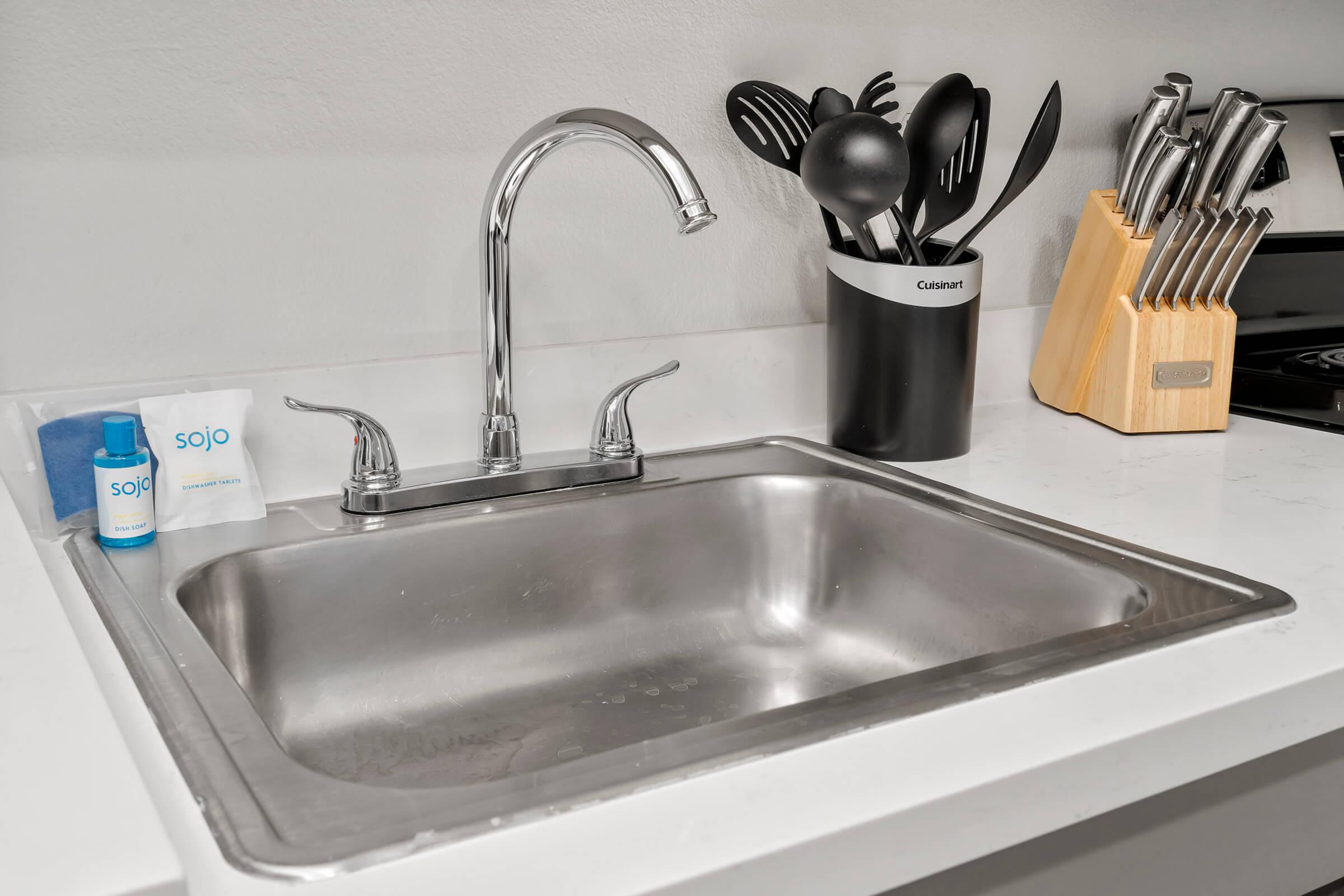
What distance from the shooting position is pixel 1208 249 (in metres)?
1.23

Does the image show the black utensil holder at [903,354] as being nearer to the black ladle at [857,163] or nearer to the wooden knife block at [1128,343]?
the black ladle at [857,163]

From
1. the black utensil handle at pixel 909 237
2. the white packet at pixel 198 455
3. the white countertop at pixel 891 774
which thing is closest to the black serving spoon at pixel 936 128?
the black utensil handle at pixel 909 237

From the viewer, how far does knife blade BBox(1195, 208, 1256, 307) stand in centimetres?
122

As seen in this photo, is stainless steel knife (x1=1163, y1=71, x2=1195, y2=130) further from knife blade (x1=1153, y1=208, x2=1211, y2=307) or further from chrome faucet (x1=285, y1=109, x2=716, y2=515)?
chrome faucet (x1=285, y1=109, x2=716, y2=515)

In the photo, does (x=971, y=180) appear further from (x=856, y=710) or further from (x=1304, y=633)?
(x=856, y=710)

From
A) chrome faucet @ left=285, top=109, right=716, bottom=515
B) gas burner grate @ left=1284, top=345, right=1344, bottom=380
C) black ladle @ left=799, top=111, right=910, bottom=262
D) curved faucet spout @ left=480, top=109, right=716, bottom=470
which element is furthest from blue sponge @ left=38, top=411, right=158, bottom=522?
gas burner grate @ left=1284, top=345, right=1344, bottom=380

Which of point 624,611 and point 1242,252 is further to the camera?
point 1242,252

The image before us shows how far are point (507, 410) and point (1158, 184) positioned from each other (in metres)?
0.80

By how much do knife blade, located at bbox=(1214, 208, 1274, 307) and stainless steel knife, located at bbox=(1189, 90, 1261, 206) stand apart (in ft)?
0.22

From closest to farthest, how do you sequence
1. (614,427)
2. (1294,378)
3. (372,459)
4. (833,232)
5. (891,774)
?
(891,774) < (372,459) < (614,427) < (833,232) < (1294,378)

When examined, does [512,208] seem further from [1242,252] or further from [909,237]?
[1242,252]

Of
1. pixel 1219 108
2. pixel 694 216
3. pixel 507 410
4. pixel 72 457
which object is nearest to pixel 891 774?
pixel 694 216

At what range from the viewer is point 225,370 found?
0.98 metres

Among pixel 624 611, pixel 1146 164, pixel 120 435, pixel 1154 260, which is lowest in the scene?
pixel 624 611
